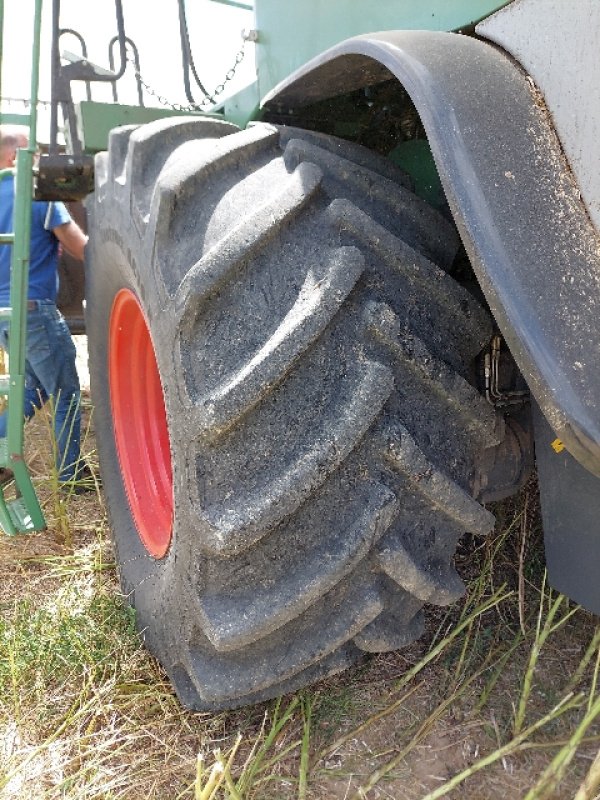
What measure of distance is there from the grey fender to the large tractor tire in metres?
0.21

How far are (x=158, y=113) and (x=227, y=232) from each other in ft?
4.49

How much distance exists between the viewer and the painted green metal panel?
1.17 metres

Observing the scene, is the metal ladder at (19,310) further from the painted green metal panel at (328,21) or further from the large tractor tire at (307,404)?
the large tractor tire at (307,404)

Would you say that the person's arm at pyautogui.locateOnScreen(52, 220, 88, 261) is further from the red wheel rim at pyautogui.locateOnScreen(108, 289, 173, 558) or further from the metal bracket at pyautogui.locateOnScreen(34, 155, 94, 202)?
the red wheel rim at pyautogui.locateOnScreen(108, 289, 173, 558)

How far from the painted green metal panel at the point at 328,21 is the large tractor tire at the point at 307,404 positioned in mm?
232

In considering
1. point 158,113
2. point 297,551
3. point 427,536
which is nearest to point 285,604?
point 297,551

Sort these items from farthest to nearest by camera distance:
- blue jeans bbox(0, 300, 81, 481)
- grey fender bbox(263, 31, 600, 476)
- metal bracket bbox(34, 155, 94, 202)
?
blue jeans bbox(0, 300, 81, 481), metal bracket bbox(34, 155, 94, 202), grey fender bbox(263, 31, 600, 476)

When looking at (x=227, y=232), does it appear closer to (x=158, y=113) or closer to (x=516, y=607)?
(x=516, y=607)

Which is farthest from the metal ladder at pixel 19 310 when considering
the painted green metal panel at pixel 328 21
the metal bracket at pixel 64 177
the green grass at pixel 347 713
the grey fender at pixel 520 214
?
the grey fender at pixel 520 214

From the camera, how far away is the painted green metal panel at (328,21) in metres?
1.17

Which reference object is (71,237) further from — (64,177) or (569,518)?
(569,518)

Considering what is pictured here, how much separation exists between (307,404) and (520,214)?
0.39m

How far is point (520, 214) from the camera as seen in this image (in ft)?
2.94

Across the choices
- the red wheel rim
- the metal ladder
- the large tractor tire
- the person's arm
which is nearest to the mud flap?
the large tractor tire
